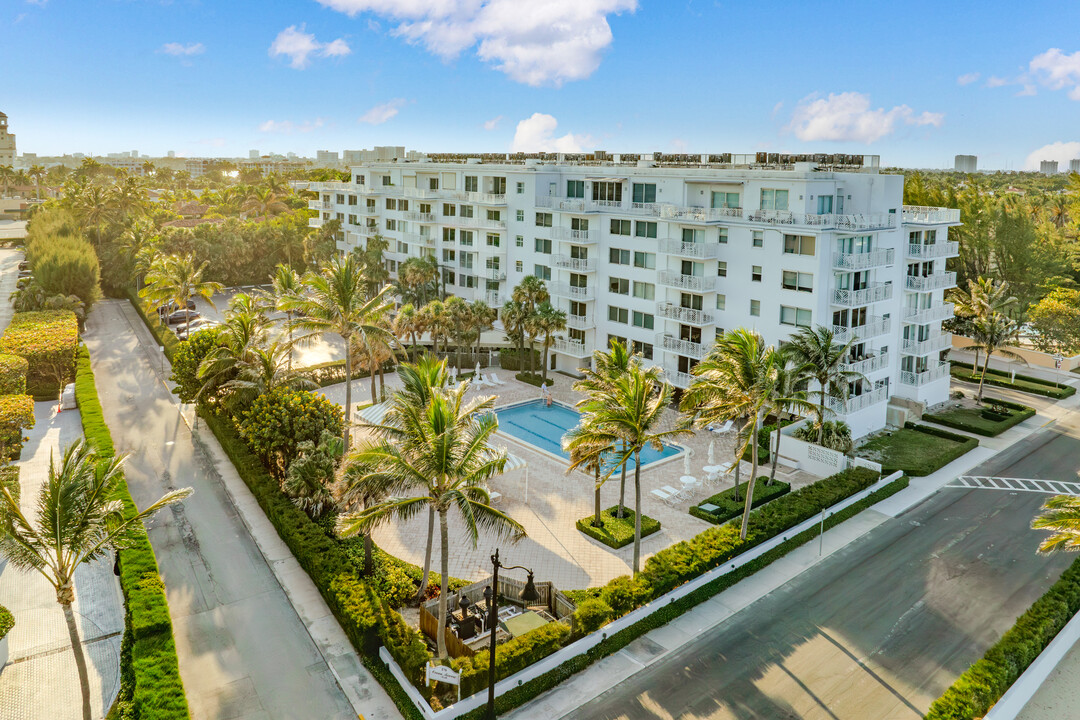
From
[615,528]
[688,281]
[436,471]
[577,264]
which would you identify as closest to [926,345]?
[688,281]

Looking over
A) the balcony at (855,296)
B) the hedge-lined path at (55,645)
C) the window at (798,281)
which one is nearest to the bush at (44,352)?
the hedge-lined path at (55,645)

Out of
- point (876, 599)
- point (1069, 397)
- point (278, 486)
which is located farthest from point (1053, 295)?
point (278, 486)

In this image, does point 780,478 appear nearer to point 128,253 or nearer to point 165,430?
point 165,430

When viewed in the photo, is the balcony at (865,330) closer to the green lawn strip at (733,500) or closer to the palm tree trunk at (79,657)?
the green lawn strip at (733,500)

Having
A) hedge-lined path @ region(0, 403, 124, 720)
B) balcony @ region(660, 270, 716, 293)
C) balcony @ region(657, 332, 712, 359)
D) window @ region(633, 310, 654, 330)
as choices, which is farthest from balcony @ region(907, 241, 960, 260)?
hedge-lined path @ region(0, 403, 124, 720)

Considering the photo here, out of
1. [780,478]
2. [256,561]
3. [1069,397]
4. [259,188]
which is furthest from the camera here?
[259,188]

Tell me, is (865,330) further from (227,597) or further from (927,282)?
(227,597)
